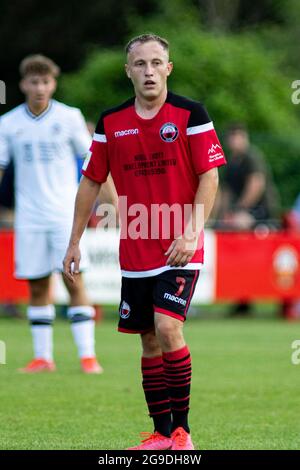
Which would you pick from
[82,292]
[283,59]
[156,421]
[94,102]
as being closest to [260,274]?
[82,292]

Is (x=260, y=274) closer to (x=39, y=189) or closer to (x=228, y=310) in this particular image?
(x=228, y=310)

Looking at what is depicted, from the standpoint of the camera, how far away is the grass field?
7402 millimetres

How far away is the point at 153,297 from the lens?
22.9 ft

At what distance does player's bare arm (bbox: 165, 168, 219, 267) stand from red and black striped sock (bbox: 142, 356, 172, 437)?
27.9 inches

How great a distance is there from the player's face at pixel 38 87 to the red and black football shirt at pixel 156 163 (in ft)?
11.5

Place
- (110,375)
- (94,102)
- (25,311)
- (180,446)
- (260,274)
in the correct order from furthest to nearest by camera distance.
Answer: (94,102) → (25,311) → (260,274) → (110,375) → (180,446)

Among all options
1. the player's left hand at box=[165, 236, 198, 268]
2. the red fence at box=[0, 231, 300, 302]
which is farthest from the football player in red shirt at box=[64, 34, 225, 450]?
the red fence at box=[0, 231, 300, 302]

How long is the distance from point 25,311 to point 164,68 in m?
11.6

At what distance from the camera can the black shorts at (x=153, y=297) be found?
688 cm

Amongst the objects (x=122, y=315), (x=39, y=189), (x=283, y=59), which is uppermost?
(x=283, y=59)

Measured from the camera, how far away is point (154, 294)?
6.94 metres

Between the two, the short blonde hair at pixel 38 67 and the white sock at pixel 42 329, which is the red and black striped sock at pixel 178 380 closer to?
the white sock at pixel 42 329

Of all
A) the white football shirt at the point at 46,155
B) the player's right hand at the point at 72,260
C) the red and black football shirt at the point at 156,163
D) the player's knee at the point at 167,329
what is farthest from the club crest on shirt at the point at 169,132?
the white football shirt at the point at 46,155

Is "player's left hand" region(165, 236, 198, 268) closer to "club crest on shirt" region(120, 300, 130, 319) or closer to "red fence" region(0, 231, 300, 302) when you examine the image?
"club crest on shirt" region(120, 300, 130, 319)
